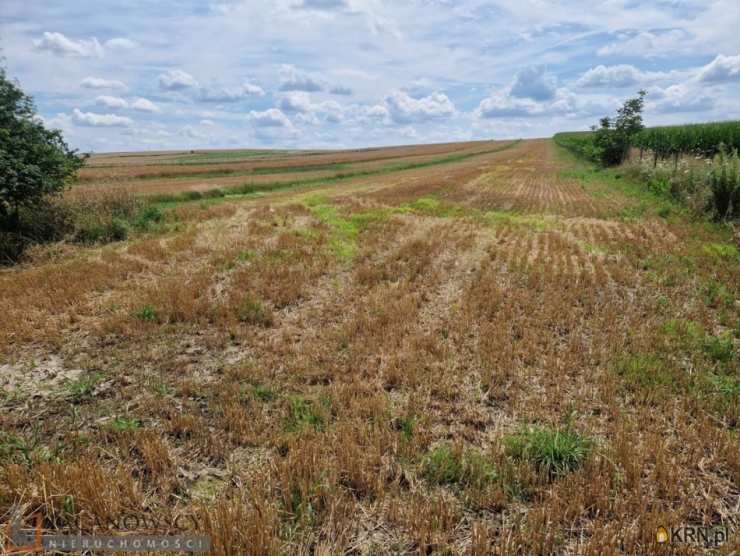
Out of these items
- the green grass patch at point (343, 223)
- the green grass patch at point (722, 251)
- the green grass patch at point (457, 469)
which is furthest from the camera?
the green grass patch at point (343, 223)

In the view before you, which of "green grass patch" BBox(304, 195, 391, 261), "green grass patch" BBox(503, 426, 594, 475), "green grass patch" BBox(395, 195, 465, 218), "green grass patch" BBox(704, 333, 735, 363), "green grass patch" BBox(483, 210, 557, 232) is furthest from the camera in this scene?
"green grass patch" BBox(395, 195, 465, 218)

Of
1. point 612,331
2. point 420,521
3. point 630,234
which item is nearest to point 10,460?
point 420,521

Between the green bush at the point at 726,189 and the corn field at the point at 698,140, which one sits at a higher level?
the corn field at the point at 698,140

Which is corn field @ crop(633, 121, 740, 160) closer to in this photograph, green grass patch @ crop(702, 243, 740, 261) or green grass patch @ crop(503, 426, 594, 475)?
green grass patch @ crop(702, 243, 740, 261)

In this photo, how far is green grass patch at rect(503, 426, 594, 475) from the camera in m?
3.92

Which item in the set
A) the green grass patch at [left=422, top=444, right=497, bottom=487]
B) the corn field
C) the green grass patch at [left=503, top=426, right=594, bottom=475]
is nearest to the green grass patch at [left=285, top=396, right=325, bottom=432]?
the green grass patch at [left=422, top=444, right=497, bottom=487]

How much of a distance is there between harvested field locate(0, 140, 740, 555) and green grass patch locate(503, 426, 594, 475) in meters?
0.02

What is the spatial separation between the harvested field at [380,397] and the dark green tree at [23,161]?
2.26 metres

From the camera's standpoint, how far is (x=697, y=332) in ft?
22.0

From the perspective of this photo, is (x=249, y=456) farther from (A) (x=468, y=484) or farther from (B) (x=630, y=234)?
(B) (x=630, y=234)

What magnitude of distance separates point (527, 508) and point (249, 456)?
2.68m

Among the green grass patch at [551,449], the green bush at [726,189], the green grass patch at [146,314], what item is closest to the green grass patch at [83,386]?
the green grass patch at [146,314]

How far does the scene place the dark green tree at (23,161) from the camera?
11203 millimetres

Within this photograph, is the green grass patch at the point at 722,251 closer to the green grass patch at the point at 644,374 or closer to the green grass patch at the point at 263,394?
the green grass patch at the point at 644,374
